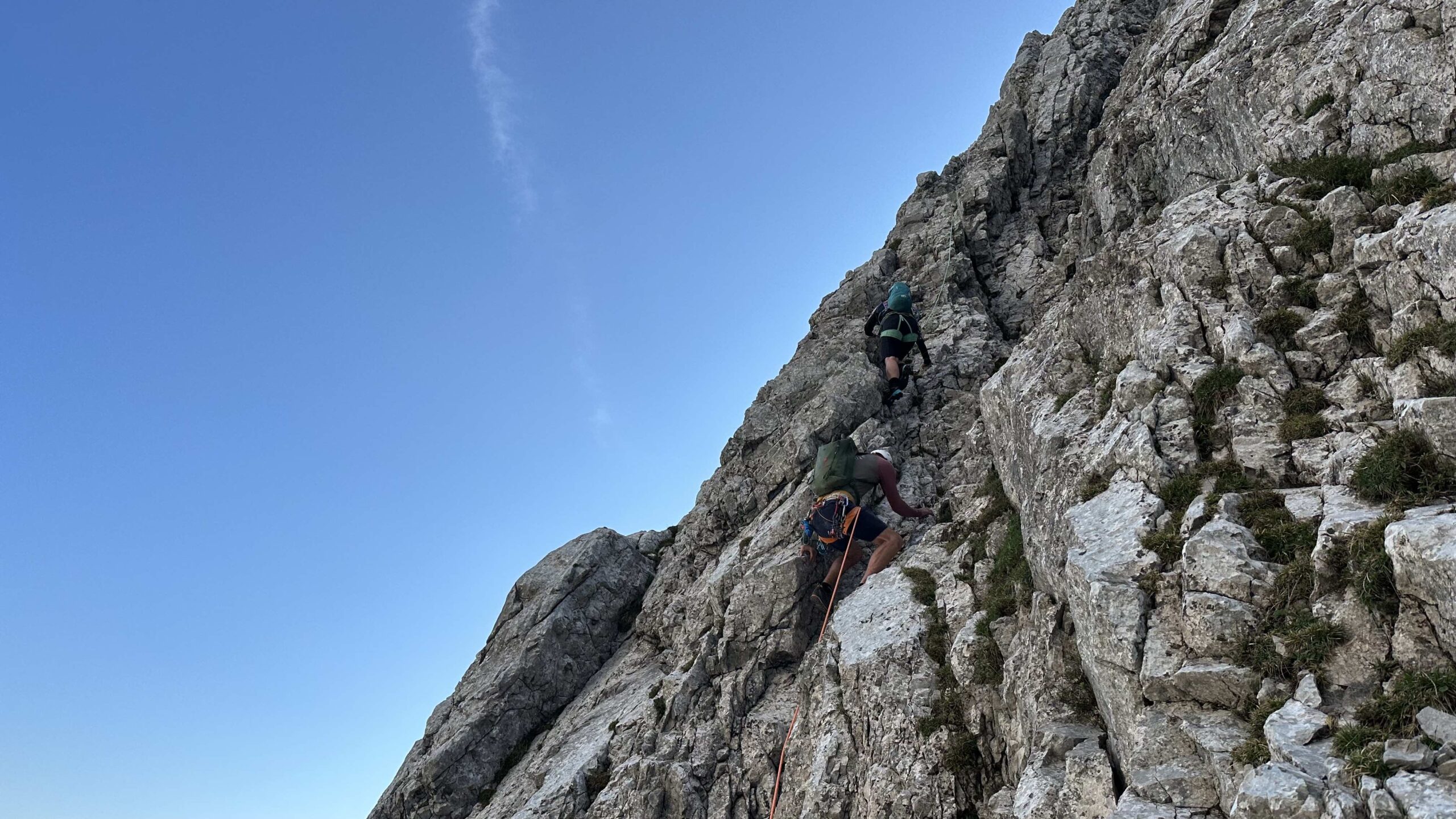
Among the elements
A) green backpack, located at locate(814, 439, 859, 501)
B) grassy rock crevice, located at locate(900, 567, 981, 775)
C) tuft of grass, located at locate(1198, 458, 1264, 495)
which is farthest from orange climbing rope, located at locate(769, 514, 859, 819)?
tuft of grass, located at locate(1198, 458, 1264, 495)

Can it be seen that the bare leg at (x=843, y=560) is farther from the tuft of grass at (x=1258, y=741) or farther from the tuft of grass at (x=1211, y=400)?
the tuft of grass at (x=1258, y=741)

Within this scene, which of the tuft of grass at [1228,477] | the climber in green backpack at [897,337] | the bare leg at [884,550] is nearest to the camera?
the tuft of grass at [1228,477]

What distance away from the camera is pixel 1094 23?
1497 inches

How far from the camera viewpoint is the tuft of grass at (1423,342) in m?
10.7

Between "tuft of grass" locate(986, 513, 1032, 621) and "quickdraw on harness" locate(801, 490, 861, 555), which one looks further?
"quickdraw on harness" locate(801, 490, 861, 555)

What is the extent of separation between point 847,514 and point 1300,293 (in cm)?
1074

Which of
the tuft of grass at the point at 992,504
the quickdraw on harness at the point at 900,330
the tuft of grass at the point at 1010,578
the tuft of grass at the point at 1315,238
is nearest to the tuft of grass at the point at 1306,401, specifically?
the tuft of grass at the point at 1315,238

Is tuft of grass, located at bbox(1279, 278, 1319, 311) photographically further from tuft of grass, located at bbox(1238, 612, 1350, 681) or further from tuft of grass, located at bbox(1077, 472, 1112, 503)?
tuft of grass, located at bbox(1238, 612, 1350, 681)

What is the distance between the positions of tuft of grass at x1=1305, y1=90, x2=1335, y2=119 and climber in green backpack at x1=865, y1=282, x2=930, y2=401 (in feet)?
39.3

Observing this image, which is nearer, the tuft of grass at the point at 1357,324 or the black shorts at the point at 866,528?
the tuft of grass at the point at 1357,324

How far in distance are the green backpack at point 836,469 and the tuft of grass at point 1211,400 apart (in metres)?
9.49

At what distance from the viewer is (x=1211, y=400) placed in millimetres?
13258

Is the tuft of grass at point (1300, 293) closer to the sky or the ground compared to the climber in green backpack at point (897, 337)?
closer to the ground

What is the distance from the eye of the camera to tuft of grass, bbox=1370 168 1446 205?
13035 mm
